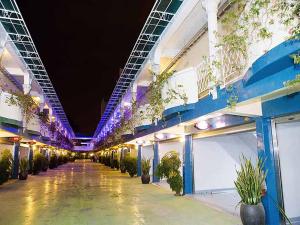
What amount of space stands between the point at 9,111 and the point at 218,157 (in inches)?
400

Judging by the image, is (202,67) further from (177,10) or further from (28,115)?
(28,115)

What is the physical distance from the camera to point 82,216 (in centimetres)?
812

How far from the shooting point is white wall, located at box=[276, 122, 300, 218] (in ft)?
22.0

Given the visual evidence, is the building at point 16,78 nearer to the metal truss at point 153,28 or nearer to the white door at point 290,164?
the metal truss at point 153,28

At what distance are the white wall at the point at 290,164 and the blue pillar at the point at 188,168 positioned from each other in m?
5.26

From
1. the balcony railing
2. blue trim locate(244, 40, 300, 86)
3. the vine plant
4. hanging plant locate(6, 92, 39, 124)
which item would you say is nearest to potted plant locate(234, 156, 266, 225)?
the vine plant

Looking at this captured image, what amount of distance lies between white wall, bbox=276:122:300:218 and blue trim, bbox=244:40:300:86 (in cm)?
211

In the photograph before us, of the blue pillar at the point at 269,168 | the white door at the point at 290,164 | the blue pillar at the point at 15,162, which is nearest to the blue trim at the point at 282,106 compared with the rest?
the blue pillar at the point at 269,168

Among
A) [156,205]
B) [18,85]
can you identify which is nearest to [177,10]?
[156,205]

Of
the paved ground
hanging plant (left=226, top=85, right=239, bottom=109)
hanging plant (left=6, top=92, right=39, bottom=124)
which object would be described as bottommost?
the paved ground

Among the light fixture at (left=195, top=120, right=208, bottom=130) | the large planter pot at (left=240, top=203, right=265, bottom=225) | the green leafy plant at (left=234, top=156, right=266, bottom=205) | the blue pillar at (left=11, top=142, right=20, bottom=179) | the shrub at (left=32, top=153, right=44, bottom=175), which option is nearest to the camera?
the large planter pot at (left=240, top=203, right=265, bottom=225)

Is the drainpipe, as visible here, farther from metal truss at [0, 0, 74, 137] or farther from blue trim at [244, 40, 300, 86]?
metal truss at [0, 0, 74, 137]

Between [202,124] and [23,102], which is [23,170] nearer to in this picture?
[23,102]

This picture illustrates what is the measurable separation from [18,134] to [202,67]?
11.9m
